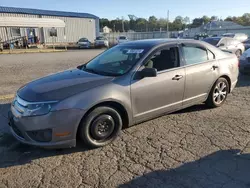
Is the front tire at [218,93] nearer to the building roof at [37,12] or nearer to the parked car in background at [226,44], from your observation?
the parked car in background at [226,44]

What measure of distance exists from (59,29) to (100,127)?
31513 mm

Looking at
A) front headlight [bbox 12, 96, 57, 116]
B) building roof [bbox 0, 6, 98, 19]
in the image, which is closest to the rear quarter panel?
front headlight [bbox 12, 96, 57, 116]

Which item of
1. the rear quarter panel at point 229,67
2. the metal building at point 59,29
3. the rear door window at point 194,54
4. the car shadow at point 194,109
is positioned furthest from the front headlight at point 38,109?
the metal building at point 59,29

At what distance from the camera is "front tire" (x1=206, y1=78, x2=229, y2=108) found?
4773mm

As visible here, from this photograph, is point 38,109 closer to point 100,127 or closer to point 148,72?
point 100,127

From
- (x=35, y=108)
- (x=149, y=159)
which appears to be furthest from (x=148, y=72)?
(x=35, y=108)

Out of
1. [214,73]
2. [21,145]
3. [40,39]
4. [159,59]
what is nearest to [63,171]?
[21,145]

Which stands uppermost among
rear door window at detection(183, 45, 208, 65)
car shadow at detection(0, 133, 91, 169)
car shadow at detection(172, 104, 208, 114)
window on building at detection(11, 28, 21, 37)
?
window on building at detection(11, 28, 21, 37)

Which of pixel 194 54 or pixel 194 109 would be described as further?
pixel 194 109

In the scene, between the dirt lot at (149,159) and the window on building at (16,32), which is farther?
the window on building at (16,32)

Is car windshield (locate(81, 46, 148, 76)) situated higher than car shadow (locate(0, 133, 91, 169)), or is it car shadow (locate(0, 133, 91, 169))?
car windshield (locate(81, 46, 148, 76))

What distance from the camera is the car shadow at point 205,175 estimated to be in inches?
101

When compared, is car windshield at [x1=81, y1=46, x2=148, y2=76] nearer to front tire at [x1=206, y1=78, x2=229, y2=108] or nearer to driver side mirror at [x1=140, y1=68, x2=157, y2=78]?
driver side mirror at [x1=140, y1=68, x2=157, y2=78]

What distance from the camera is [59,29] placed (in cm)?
3191
